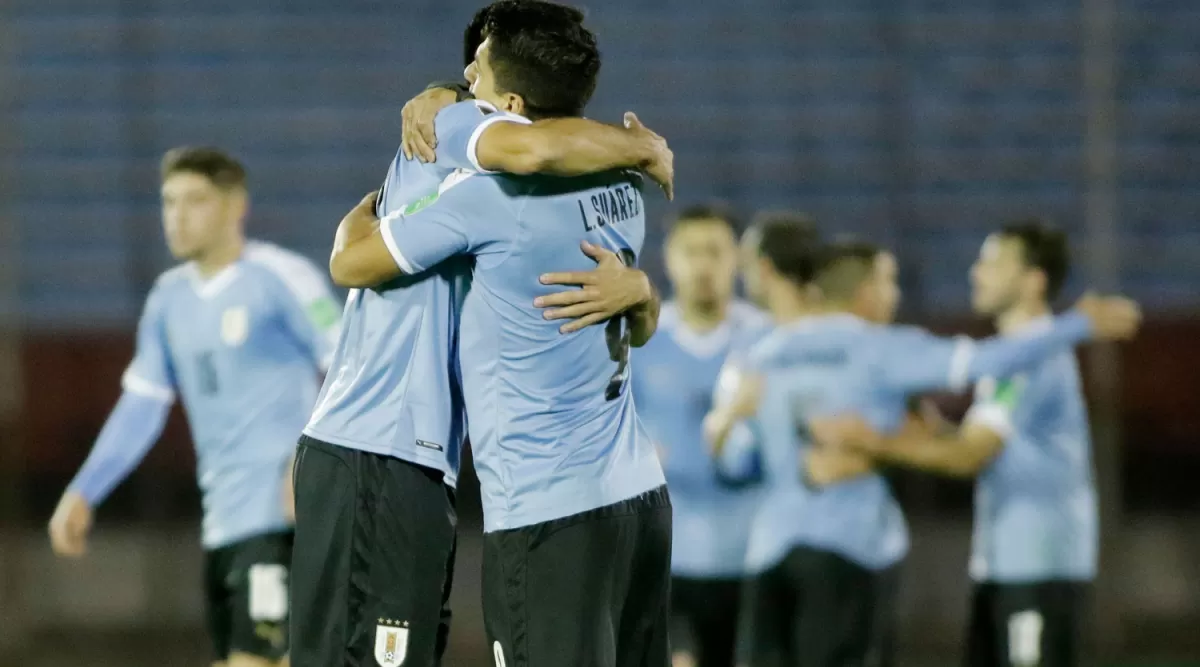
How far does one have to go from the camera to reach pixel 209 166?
6004mm

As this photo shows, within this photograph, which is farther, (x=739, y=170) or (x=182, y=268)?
(x=739, y=170)

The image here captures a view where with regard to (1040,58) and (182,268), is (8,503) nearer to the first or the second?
(182,268)

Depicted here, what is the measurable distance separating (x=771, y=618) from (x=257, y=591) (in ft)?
5.85

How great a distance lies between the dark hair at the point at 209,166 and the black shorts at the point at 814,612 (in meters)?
2.36

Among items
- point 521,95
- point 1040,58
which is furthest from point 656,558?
point 1040,58

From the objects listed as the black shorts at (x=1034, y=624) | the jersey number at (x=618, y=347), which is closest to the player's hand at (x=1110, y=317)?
the black shorts at (x=1034, y=624)

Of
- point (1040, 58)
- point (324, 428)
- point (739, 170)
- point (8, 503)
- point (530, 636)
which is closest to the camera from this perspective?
point (530, 636)

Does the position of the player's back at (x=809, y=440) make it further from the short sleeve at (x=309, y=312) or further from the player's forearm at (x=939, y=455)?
the short sleeve at (x=309, y=312)

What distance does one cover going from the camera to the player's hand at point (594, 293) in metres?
3.48

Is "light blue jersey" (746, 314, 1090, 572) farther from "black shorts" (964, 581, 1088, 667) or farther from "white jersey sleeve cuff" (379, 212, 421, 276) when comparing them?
"white jersey sleeve cuff" (379, 212, 421, 276)

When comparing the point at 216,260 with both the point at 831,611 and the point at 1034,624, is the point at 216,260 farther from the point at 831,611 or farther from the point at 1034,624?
the point at 1034,624

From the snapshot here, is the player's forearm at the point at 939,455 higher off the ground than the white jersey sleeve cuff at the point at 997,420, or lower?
lower

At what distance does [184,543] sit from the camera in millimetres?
10391

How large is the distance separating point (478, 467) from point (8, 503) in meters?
6.51
